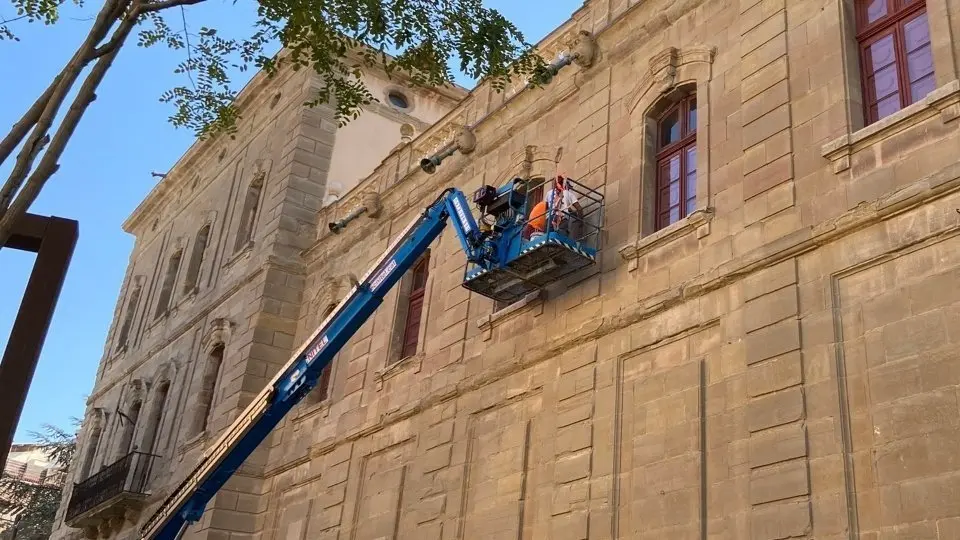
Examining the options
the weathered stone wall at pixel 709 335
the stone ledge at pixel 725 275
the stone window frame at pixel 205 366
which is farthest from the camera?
A: the stone window frame at pixel 205 366

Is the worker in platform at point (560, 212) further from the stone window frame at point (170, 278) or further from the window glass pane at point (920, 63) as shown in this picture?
the stone window frame at point (170, 278)

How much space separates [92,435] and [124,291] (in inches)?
256

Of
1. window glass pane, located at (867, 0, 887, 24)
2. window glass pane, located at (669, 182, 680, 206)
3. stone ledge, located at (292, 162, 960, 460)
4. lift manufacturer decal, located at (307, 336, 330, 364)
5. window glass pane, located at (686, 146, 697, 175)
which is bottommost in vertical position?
stone ledge, located at (292, 162, 960, 460)

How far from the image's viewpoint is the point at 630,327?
43.3 ft

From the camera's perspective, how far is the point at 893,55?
1158cm

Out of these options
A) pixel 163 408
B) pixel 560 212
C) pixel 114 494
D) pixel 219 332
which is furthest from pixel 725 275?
pixel 163 408

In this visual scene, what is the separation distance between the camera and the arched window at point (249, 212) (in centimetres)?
2720

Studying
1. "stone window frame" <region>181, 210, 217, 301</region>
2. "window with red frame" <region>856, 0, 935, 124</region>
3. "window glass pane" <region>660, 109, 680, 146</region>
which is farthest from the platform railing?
"stone window frame" <region>181, 210, 217, 301</region>

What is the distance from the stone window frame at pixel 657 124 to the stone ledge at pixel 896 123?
1920 mm

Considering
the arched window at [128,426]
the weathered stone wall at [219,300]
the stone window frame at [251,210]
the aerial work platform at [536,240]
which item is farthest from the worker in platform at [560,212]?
the arched window at [128,426]

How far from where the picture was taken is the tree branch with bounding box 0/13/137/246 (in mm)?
6832

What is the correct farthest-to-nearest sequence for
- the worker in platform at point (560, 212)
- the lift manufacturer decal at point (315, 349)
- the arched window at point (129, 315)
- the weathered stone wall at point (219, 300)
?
the arched window at point (129, 315) → the weathered stone wall at point (219, 300) → the lift manufacturer decal at point (315, 349) → the worker in platform at point (560, 212)

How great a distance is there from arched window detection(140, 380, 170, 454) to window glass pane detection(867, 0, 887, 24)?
20223 mm

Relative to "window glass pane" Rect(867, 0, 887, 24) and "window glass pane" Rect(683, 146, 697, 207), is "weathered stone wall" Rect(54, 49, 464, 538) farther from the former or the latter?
"window glass pane" Rect(867, 0, 887, 24)
